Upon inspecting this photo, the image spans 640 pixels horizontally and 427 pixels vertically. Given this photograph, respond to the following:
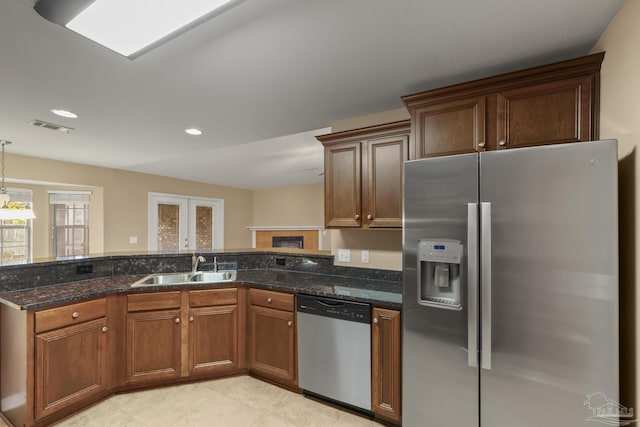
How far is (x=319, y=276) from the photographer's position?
286cm

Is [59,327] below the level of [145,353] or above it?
above

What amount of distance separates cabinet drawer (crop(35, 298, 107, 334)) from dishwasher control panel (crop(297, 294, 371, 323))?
1.51 m

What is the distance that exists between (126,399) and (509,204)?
118 inches

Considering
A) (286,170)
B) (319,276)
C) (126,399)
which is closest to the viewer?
(126,399)

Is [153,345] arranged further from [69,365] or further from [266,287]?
[266,287]

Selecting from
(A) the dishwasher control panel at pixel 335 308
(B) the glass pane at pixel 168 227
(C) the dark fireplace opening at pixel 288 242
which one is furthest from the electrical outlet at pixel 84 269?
(C) the dark fireplace opening at pixel 288 242

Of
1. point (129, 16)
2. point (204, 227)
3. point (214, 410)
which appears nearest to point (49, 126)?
point (129, 16)

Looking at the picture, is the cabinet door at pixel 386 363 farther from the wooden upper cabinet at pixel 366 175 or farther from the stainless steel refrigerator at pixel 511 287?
the wooden upper cabinet at pixel 366 175

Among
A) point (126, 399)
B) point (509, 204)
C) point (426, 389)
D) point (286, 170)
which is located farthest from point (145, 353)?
point (286, 170)

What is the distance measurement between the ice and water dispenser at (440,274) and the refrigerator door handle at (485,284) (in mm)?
109

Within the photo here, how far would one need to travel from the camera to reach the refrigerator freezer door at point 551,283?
1258 millimetres

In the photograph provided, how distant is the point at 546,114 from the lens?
166cm

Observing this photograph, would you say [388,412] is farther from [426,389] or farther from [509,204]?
[509,204]

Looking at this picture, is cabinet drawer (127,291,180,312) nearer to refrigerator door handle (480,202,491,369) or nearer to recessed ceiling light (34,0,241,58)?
recessed ceiling light (34,0,241,58)
